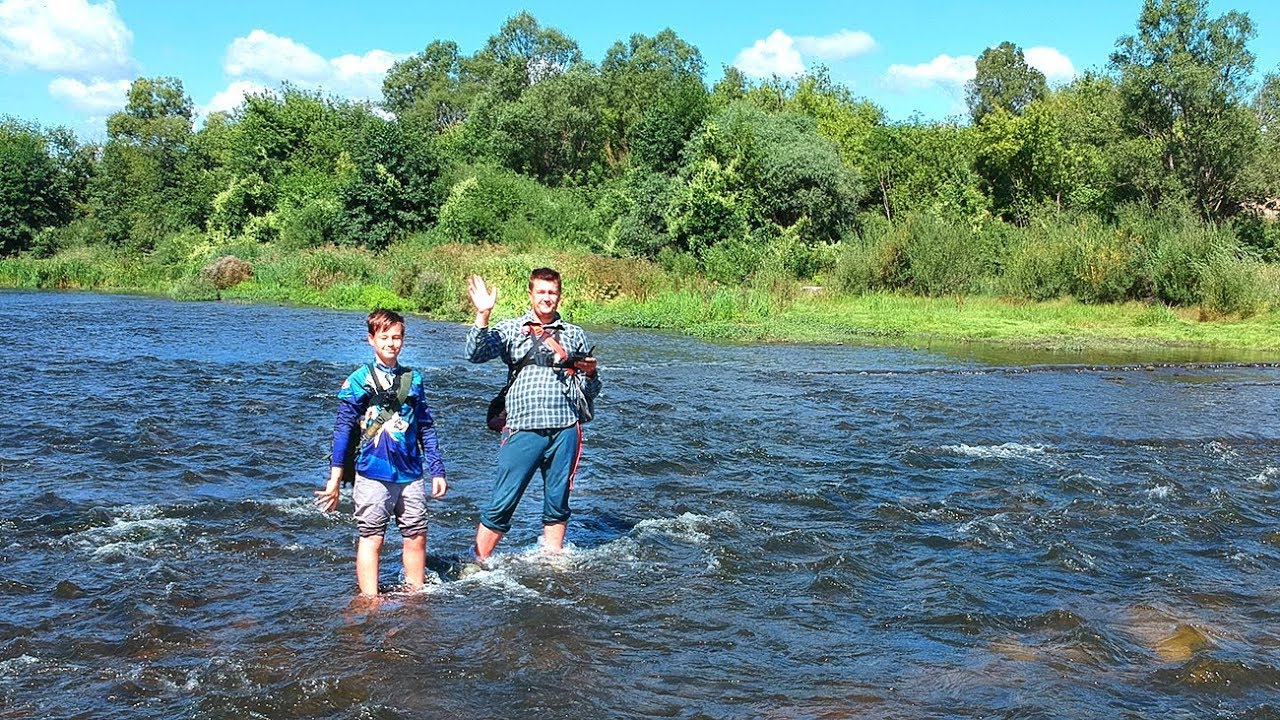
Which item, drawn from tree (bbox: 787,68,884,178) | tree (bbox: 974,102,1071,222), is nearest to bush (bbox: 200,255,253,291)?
tree (bbox: 787,68,884,178)

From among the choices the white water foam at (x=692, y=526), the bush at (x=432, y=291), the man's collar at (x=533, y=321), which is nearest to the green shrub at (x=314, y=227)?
the bush at (x=432, y=291)

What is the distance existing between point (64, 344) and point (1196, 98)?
3179 centimetres

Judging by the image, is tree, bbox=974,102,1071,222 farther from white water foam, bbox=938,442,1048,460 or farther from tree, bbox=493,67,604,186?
white water foam, bbox=938,442,1048,460

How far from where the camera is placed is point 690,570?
752 centimetres

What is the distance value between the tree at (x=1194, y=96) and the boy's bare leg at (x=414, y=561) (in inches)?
1267

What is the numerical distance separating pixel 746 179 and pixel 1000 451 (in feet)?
87.2

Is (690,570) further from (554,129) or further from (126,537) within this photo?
(554,129)

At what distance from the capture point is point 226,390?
1559cm

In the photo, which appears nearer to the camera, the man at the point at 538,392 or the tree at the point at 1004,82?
the man at the point at 538,392

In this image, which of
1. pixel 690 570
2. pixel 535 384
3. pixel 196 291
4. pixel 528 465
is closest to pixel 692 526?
pixel 690 570

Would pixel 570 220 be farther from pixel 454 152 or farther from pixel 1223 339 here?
pixel 1223 339

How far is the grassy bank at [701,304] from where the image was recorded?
2353 centimetres

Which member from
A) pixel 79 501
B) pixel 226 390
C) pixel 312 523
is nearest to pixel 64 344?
pixel 226 390

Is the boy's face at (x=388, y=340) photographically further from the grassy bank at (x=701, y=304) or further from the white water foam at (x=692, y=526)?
the grassy bank at (x=701, y=304)
